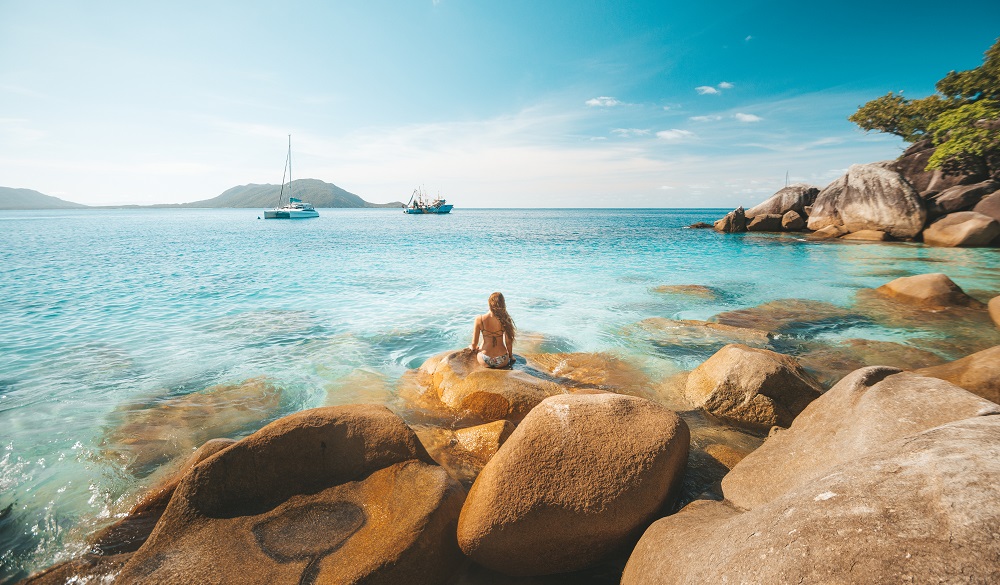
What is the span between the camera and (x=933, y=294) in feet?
36.5

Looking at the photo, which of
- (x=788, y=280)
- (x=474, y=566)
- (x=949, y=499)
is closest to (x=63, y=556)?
(x=474, y=566)

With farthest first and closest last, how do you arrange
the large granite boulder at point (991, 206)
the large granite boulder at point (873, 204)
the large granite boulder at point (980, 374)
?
the large granite boulder at point (873, 204) < the large granite boulder at point (991, 206) < the large granite boulder at point (980, 374)

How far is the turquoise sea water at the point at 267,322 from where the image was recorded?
4.96 meters

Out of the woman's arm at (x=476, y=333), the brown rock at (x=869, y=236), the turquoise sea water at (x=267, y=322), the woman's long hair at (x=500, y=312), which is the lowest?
the turquoise sea water at (x=267, y=322)

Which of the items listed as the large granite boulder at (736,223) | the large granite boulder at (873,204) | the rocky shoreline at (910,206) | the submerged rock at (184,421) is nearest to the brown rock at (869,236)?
the rocky shoreline at (910,206)

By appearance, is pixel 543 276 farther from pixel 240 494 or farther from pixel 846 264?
pixel 240 494

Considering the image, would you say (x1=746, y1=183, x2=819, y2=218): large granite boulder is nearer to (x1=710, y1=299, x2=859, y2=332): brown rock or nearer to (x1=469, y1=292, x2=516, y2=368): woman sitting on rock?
(x1=710, y1=299, x2=859, y2=332): brown rock

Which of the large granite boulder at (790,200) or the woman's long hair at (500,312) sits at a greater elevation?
the large granite boulder at (790,200)

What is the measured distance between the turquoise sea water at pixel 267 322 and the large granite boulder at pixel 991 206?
349 cm

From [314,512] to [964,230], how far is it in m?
34.6

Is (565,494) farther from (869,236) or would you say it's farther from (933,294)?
(869,236)

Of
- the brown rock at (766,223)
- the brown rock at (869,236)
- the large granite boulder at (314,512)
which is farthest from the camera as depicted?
the brown rock at (766,223)

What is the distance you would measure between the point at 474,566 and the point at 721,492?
7.48 ft

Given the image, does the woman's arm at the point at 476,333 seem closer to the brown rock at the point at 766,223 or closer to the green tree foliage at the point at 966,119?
the green tree foliage at the point at 966,119
